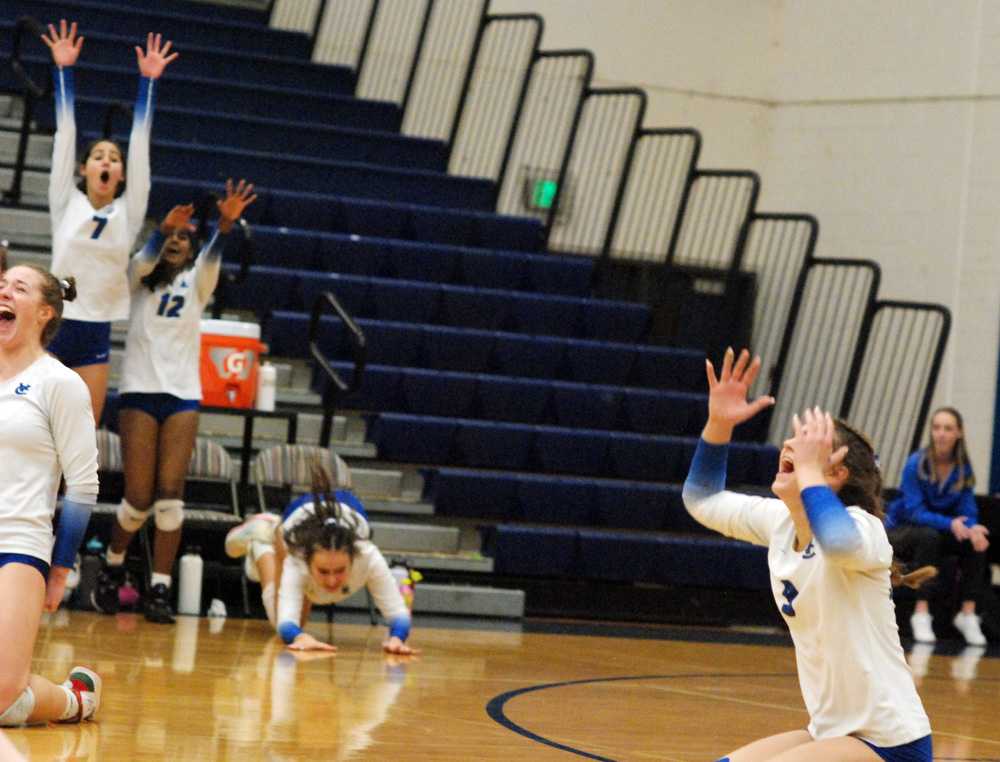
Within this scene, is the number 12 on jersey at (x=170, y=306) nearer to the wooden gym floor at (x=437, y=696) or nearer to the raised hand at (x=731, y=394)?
the wooden gym floor at (x=437, y=696)

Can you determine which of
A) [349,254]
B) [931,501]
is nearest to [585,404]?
[349,254]

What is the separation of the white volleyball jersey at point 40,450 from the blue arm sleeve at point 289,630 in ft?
8.83

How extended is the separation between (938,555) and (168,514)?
15.2 ft

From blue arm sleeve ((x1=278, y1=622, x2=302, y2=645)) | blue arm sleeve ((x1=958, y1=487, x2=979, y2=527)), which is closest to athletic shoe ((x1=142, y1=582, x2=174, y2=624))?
blue arm sleeve ((x1=278, y1=622, x2=302, y2=645))

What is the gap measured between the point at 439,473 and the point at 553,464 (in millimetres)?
931

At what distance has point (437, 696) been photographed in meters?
6.08

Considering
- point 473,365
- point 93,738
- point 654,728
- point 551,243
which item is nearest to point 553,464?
point 473,365

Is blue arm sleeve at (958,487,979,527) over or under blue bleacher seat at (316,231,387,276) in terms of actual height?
under

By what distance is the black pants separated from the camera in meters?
9.98

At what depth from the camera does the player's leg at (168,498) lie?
782 cm

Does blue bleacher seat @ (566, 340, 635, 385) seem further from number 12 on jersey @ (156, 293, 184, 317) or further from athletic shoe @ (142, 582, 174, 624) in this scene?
athletic shoe @ (142, 582, 174, 624)

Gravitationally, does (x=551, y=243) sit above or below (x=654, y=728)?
above

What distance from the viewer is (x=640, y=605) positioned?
9938 mm

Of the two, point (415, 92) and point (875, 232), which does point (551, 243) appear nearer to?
point (415, 92)
